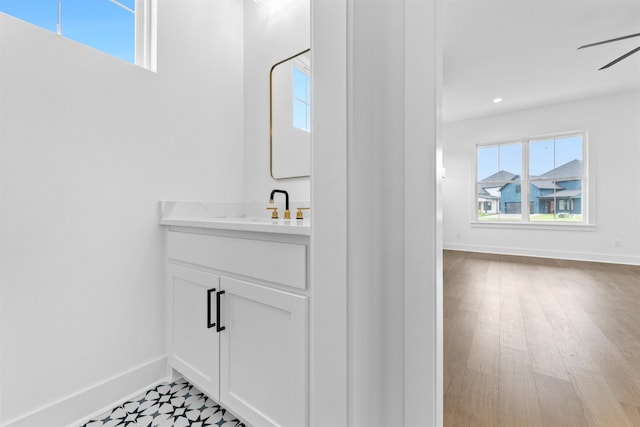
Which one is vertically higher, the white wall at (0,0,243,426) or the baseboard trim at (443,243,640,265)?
the white wall at (0,0,243,426)

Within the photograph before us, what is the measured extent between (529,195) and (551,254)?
1.07 m

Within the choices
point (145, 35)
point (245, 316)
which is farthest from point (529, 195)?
point (145, 35)

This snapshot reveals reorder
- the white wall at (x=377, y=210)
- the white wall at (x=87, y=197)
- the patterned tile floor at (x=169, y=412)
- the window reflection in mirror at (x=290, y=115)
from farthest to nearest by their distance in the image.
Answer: the window reflection in mirror at (x=290, y=115), the patterned tile floor at (x=169, y=412), the white wall at (x=87, y=197), the white wall at (x=377, y=210)

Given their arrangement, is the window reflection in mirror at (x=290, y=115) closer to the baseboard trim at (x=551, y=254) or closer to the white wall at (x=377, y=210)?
the white wall at (x=377, y=210)

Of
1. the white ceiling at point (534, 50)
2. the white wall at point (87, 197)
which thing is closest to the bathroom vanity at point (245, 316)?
the white wall at point (87, 197)

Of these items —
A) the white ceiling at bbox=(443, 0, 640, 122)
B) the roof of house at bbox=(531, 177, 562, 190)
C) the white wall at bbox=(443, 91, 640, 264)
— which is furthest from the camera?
the roof of house at bbox=(531, 177, 562, 190)

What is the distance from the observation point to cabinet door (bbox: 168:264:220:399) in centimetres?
122

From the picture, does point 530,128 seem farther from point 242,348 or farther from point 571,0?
point 242,348

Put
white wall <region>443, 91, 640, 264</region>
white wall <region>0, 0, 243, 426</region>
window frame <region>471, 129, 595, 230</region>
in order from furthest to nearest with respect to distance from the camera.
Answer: window frame <region>471, 129, 595, 230</region> < white wall <region>443, 91, 640, 264</region> < white wall <region>0, 0, 243, 426</region>

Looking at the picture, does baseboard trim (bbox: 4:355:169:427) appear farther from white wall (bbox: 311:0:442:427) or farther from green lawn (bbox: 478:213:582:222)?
green lawn (bbox: 478:213:582:222)

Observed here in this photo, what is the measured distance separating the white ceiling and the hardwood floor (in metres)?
2.59

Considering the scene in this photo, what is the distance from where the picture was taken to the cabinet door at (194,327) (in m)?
1.22

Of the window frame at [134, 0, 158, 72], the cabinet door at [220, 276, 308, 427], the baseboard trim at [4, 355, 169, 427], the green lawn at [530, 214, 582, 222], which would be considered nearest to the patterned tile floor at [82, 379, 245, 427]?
the baseboard trim at [4, 355, 169, 427]

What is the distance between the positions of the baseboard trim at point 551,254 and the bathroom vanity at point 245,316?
5.46 m
